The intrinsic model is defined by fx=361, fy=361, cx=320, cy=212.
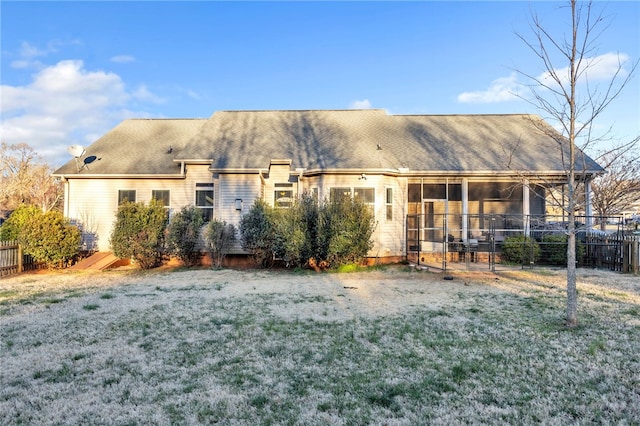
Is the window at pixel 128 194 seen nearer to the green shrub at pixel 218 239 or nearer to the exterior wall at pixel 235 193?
the exterior wall at pixel 235 193

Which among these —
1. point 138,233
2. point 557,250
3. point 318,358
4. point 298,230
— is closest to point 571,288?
point 318,358

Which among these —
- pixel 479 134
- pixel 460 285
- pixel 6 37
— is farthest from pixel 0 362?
pixel 479 134

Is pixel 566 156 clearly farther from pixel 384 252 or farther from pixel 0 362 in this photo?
pixel 0 362

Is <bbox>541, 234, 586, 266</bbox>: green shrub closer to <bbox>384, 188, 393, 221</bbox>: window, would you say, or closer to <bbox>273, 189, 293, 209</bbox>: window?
<bbox>384, 188, 393, 221</bbox>: window

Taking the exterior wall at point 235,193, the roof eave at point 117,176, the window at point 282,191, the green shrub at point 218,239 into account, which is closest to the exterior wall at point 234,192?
the exterior wall at point 235,193

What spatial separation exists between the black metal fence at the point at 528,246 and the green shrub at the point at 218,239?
6.63 meters

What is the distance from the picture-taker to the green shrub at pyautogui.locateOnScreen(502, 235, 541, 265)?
42.5 feet

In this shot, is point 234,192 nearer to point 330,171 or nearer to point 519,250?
point 330,171

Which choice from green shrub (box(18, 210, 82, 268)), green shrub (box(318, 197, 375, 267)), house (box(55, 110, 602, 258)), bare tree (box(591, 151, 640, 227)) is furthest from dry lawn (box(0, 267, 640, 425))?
bare tree (box(591, 151, 640, 227))

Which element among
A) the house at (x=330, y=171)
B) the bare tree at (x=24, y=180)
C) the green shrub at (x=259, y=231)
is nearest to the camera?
the green shrub at (x=259, y=231)

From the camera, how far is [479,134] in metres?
16.6

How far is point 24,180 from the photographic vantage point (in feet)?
Answer: 95.8

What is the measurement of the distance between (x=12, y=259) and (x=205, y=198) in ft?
20.8

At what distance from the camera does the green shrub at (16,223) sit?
12188 mm
